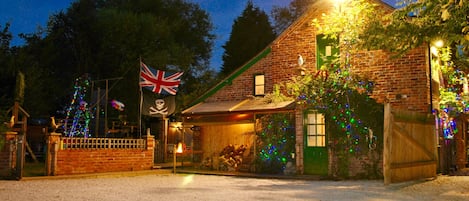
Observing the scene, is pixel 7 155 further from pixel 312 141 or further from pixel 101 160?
pixel 312 141

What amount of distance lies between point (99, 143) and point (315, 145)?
7.25 m

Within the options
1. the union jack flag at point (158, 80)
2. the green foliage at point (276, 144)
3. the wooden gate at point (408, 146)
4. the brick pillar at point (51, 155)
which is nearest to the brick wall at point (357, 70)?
the green foliage at point (276, 144)

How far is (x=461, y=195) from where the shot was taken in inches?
395

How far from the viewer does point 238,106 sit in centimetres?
1727

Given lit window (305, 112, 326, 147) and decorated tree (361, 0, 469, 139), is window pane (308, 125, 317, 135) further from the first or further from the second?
decorated tree (361, 0, 469, 139)

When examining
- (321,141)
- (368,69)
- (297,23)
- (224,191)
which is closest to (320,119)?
(321,141)

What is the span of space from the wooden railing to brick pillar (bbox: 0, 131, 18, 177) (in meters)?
1.41

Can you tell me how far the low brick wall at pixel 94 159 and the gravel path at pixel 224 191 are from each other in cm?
164

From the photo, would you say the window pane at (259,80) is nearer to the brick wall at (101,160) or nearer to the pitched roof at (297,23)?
the pitched roof at (297,23)

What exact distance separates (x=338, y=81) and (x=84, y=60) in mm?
22515

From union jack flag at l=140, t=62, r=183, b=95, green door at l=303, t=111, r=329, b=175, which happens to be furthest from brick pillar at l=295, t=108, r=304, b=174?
union jack flag at l=140, t=62, r=183, b=95

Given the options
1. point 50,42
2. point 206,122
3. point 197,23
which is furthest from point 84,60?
point 206,122

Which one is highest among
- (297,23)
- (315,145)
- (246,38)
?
(246,38)

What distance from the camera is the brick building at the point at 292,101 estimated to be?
14.6 m
